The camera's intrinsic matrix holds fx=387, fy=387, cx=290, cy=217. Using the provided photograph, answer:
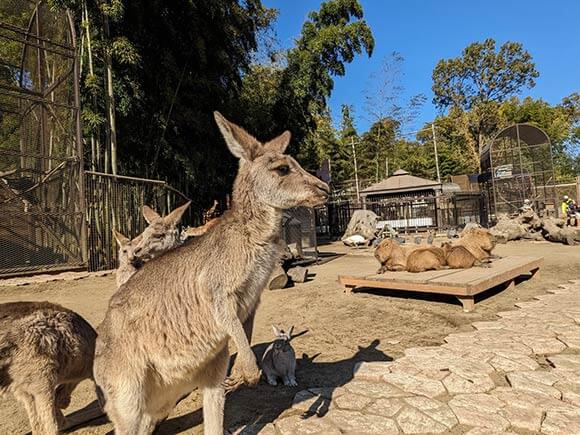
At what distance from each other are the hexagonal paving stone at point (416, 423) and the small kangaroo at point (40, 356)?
7.23 feet

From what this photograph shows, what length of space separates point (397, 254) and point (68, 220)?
7529mm

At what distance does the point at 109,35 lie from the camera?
33.1ft

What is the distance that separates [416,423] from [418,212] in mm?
20572

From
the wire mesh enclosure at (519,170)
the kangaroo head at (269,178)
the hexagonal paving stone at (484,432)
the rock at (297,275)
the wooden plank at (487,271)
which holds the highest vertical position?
the wire mesh enclosure at (519,170)

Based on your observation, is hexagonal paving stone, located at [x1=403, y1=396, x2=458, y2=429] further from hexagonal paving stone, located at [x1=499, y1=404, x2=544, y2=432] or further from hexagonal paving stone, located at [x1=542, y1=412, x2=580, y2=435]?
hexagonal paving stone, located at [x1=542, y1=412, x2=580, y2=435]

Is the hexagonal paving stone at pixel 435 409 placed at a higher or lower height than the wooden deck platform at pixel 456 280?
lower

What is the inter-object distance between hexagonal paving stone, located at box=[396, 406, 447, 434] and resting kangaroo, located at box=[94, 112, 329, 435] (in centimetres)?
125

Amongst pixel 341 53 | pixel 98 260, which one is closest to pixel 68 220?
pixel 98 260

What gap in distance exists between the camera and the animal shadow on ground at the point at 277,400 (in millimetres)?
2945

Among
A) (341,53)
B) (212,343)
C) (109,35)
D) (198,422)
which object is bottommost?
(198,422)

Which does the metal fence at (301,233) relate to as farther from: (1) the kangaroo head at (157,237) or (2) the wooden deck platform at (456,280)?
(1) the kangaroo head at (157,237)

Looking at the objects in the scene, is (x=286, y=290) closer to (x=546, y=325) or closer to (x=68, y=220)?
(x=546, y=325)

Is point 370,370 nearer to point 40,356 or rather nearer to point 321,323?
point 321,323

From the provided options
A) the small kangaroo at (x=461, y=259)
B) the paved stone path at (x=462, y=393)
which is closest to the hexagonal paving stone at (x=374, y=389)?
the paved stone path at (x=462, y=393)
